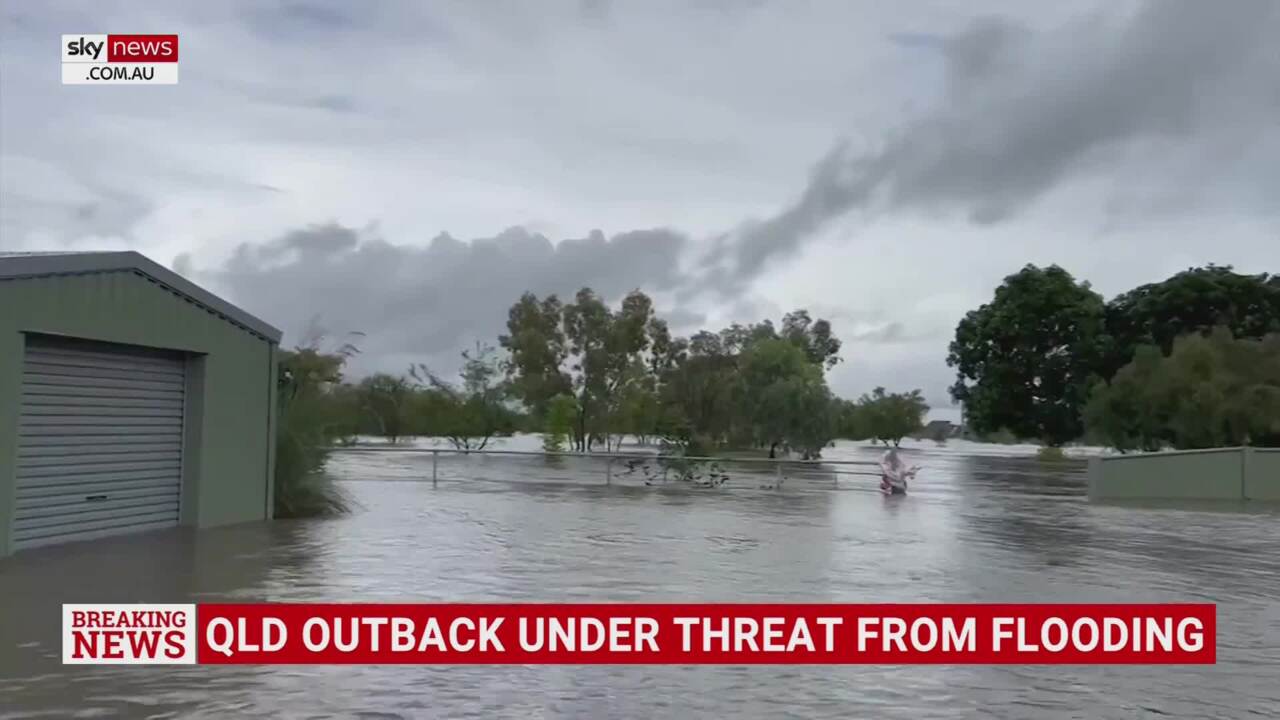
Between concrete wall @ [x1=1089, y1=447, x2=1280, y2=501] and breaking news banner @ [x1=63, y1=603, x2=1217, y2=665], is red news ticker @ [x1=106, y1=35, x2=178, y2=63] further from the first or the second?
concrete wall @ [x1=1089, y1=447, x2=1280, y2=501]

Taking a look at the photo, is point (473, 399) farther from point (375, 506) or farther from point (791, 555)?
point (791, 555)

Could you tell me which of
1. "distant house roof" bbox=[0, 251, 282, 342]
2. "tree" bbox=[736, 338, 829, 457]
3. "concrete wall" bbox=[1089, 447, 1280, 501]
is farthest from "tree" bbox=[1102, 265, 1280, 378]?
"distant house roof" bbox=[0, 251, 282, 342]

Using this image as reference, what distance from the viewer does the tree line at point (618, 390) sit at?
44.0 meters

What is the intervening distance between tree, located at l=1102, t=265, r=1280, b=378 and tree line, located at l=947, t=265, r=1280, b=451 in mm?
46

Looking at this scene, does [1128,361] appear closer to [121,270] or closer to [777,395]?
[777,395]

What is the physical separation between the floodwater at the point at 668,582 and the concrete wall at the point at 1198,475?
2216 mm

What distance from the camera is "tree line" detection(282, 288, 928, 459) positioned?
1732 inches

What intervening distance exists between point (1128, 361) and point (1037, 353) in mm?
4443

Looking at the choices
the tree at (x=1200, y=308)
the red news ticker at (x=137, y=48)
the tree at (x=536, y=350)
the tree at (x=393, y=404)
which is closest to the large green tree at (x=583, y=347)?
the tree at (x=536, y=350)

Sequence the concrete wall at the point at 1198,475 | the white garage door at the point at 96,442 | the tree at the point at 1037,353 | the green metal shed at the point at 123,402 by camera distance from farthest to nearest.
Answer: the tree at the point at 1037,353 → the concrete wall at the point at 1198,475 → the white garage door at the point at 96,442 → the green metal shed at the point at 123,402

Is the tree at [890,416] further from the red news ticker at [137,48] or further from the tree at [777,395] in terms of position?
the red news ticker at [137,48]

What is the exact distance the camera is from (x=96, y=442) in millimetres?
13211

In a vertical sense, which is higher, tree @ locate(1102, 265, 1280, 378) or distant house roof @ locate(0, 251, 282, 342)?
tree @ locate(1102, 265, 1280, 378)

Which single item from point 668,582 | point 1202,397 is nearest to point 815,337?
point 1202,397
